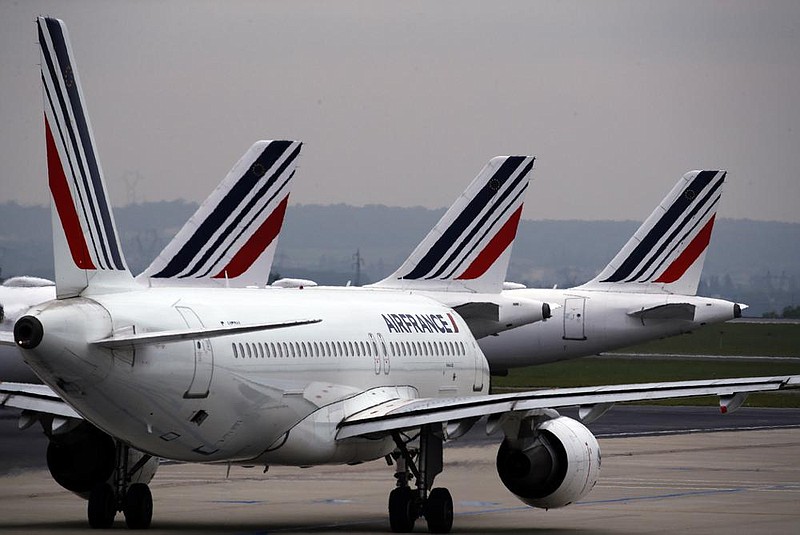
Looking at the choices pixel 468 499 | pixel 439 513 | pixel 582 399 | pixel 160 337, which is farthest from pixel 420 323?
pixel 160 337

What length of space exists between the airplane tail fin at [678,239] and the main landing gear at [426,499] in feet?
132

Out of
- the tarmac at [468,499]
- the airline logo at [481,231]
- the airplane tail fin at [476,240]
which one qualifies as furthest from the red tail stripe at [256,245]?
the airline logo at [481,231]

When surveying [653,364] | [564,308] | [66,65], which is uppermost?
[66,65]

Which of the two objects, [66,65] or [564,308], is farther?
[564,308]

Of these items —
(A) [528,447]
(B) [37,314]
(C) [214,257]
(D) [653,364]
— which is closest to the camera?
(B) [37,314]

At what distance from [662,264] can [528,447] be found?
40.7m

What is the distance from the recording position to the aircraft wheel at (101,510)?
25953 mm

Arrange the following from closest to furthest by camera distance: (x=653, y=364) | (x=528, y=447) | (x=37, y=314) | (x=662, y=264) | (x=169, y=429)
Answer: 1. (x=37, y=314)
2. (x=169, y=429)
3. (x=528, y=447)
4. (x=662, y=264)
5. (x=653, y=364)

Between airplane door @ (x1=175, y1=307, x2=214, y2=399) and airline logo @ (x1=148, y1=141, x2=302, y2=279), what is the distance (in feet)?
32.7

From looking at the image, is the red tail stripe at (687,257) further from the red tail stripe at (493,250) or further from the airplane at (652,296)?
the red tail stripe at (493,250)

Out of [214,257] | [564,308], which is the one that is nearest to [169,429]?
[214,257]

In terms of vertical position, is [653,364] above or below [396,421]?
below

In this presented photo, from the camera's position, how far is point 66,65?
76.4 feet

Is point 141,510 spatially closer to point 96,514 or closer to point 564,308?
point 96,514
